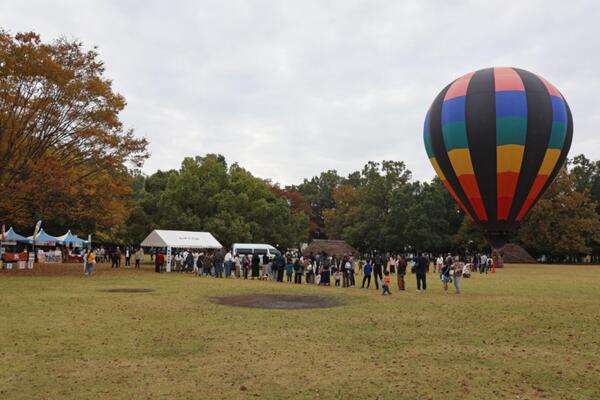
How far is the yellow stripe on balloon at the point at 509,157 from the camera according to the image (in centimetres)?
2978

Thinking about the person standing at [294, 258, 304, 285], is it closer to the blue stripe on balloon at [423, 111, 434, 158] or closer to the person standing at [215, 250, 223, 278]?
the person standing at [215, 250, 223, 278]

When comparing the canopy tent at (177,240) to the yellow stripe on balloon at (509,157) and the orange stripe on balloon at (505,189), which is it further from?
the yellow stripe on balloon at (509,157)

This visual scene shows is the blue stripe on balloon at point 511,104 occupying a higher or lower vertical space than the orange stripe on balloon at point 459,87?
lower

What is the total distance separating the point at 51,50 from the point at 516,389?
32228 mm

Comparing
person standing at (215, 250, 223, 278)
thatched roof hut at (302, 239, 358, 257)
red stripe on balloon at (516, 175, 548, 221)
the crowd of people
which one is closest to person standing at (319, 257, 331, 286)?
the crowd of people

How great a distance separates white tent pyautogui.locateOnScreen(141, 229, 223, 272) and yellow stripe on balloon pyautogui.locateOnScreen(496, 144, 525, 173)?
21.0 m

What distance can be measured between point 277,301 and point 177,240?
1941 cm

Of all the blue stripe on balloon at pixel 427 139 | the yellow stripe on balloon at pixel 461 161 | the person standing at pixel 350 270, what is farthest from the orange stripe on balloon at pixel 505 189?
the person standing at pixel 350 270

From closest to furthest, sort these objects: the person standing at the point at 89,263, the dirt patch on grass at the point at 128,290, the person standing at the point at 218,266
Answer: the dirt patch on grass at the point at 128,290 < the person standing at the point at 89,263 < the person standing at the point at 218,266

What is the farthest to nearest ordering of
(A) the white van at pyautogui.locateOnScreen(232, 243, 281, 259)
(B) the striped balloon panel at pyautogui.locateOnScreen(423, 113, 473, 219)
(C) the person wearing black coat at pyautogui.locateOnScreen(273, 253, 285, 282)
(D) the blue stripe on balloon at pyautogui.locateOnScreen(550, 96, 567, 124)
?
(A) the white van at pyautogui.locateOnScreen(232, 243, 281, 259)
(B) the striped balloon panel at pyautogui.locateOnScreen(423, 113, 473, 219)
(D) the blue stripe on balloon at pyautogui.locateOnScreen(550, 96, 567, 124)
(C) the person wearing black coat at pyautogui.locateOnScreen(273, 253, 285, 282)

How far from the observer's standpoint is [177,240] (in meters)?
35.8

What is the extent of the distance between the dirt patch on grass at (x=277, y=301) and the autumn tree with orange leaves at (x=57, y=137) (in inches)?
615

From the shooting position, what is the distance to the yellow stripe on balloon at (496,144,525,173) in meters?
29.8

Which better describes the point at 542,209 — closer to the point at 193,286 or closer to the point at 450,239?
the point at 450,239
